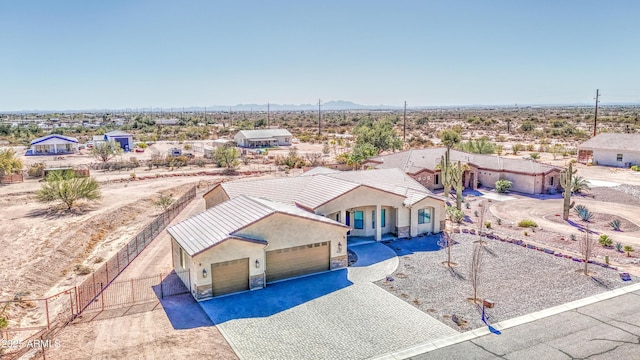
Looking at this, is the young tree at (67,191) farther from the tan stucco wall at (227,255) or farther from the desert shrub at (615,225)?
the desert shrub at (615,225)

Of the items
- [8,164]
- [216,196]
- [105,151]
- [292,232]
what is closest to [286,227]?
[292,232]

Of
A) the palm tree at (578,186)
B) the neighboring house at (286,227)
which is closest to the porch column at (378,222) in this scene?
the neighboring house at (286,227)

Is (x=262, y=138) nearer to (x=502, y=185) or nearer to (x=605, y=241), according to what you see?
(x=502, y=185)

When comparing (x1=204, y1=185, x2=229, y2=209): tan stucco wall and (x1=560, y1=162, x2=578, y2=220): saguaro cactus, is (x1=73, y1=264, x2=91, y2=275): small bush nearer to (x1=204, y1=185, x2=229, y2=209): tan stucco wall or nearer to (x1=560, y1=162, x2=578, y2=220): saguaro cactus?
(x1=204, y1=185, x2=229, y2=209): tan stucco wall

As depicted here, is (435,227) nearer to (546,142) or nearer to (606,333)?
(606,333)

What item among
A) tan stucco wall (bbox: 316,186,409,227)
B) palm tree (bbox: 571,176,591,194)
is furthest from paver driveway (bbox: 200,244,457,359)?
palm tree (bbox: 571,176,591,194)

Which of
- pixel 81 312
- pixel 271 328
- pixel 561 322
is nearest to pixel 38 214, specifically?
pixel 81 312
